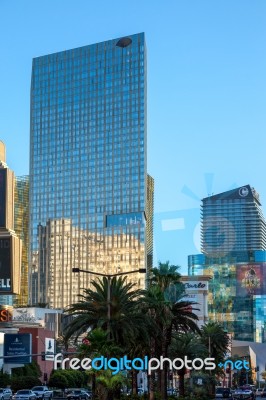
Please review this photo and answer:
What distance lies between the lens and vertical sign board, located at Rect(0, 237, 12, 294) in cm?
8406

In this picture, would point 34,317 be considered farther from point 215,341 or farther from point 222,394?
point 222,394

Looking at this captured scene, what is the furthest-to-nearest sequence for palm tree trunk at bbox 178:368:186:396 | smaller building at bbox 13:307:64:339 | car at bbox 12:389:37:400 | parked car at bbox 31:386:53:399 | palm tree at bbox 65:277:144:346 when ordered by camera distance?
smaller building at bbox 13:307:64:339, parked car at bbox 31:386:53:399, palm tree trunk at bbox 178:368:186:396, car at bbox 12:389:37:400, palm tree at bbox 65:277:144:346

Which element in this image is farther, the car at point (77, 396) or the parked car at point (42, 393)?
the car at point (77, 396)

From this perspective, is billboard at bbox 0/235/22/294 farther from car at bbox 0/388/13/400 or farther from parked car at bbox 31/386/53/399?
parked car at bbox 31/386/53/399

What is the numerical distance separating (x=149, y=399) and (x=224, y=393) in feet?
155

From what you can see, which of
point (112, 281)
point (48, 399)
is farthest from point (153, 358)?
point (48, 399)

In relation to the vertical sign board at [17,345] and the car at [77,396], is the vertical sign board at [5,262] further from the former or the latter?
the vertical sign board at [17,345]

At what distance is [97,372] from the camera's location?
61.2 m

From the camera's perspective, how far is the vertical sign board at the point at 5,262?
84062 mm

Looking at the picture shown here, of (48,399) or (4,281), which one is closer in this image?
(4,281)

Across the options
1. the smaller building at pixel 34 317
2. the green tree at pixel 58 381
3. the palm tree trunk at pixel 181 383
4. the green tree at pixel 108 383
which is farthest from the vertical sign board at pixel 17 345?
the green tree at pixel 108 383

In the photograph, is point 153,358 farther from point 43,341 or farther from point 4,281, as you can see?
point 43,341

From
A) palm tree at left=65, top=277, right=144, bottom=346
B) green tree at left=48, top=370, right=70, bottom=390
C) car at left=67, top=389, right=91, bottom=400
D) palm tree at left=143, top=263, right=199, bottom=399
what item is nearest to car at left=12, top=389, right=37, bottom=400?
car at left=67, top=389, right=91, bottom=400

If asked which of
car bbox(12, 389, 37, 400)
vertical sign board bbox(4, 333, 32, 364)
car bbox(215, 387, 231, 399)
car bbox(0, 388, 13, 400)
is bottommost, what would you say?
car bbox(215, 387, 231, 399)
